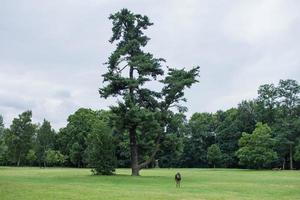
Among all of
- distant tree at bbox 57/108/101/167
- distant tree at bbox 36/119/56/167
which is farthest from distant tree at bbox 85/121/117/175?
distant tree at bbox 36/119/56/167

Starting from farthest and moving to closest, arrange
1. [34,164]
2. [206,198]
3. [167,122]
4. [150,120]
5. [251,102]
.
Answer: [34,164] < [251,102] < [167,122] < [150,120] < [206,198]

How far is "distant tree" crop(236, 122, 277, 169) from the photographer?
87.9 metres

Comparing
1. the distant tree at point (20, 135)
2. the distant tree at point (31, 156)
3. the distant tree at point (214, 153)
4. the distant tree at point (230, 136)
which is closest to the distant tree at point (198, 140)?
the distant tree at point (230, 136)

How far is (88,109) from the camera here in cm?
11550

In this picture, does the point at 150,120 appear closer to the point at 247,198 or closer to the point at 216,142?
the point at 247,198

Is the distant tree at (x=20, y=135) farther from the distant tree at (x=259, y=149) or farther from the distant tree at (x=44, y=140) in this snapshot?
the distant tree at (x=259, y=149)

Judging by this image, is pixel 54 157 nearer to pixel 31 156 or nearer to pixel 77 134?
pixel 77 134

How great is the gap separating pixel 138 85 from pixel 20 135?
61.5 meters

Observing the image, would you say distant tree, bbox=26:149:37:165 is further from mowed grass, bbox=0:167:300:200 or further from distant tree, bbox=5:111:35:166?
mowed grass, bbox=0:167:300:200

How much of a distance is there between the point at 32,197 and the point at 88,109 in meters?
93.4

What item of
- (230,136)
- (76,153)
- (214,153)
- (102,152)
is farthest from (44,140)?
(102,152)

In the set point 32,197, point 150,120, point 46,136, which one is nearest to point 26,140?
point 46,136

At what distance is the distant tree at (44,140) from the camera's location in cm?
11438

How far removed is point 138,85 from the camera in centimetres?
5131
